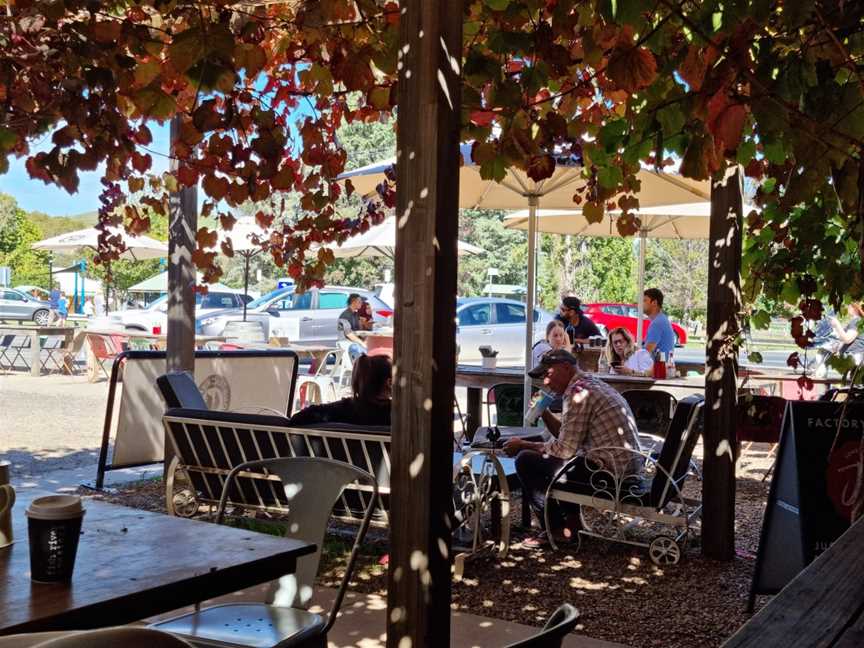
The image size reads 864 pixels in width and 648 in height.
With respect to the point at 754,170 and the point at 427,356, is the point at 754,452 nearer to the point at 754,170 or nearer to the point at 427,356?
the point at 754,170

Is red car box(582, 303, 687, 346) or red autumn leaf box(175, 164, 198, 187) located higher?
red autumn leaf box(175, 164, 198, 187)

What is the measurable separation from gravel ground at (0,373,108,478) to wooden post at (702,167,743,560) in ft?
19.3

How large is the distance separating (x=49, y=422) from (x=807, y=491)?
9687 mm

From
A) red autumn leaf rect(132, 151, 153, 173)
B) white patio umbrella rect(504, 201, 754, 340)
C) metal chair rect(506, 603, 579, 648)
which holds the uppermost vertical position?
white patio umbrella rect(504, 201, 754, 340)

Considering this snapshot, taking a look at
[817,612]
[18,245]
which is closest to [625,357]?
[817,612]

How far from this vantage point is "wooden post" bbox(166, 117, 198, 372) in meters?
7.81

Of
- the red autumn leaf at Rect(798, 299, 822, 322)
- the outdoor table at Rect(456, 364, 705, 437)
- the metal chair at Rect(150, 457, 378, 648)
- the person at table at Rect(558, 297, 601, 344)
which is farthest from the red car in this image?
the metal chair at Rect(150, 457, 378, 648)

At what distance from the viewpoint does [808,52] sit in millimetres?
2711

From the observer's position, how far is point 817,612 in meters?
1.64

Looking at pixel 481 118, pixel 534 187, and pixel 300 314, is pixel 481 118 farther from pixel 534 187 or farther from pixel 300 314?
pixel 300 314

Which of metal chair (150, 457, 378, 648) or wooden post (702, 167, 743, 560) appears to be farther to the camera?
wooden post (702, 167, 743, 560)

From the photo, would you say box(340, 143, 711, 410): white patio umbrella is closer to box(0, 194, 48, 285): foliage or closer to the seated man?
the seated man

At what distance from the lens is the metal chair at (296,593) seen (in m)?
2.96

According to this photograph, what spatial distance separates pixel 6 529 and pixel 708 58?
264 centimetres
